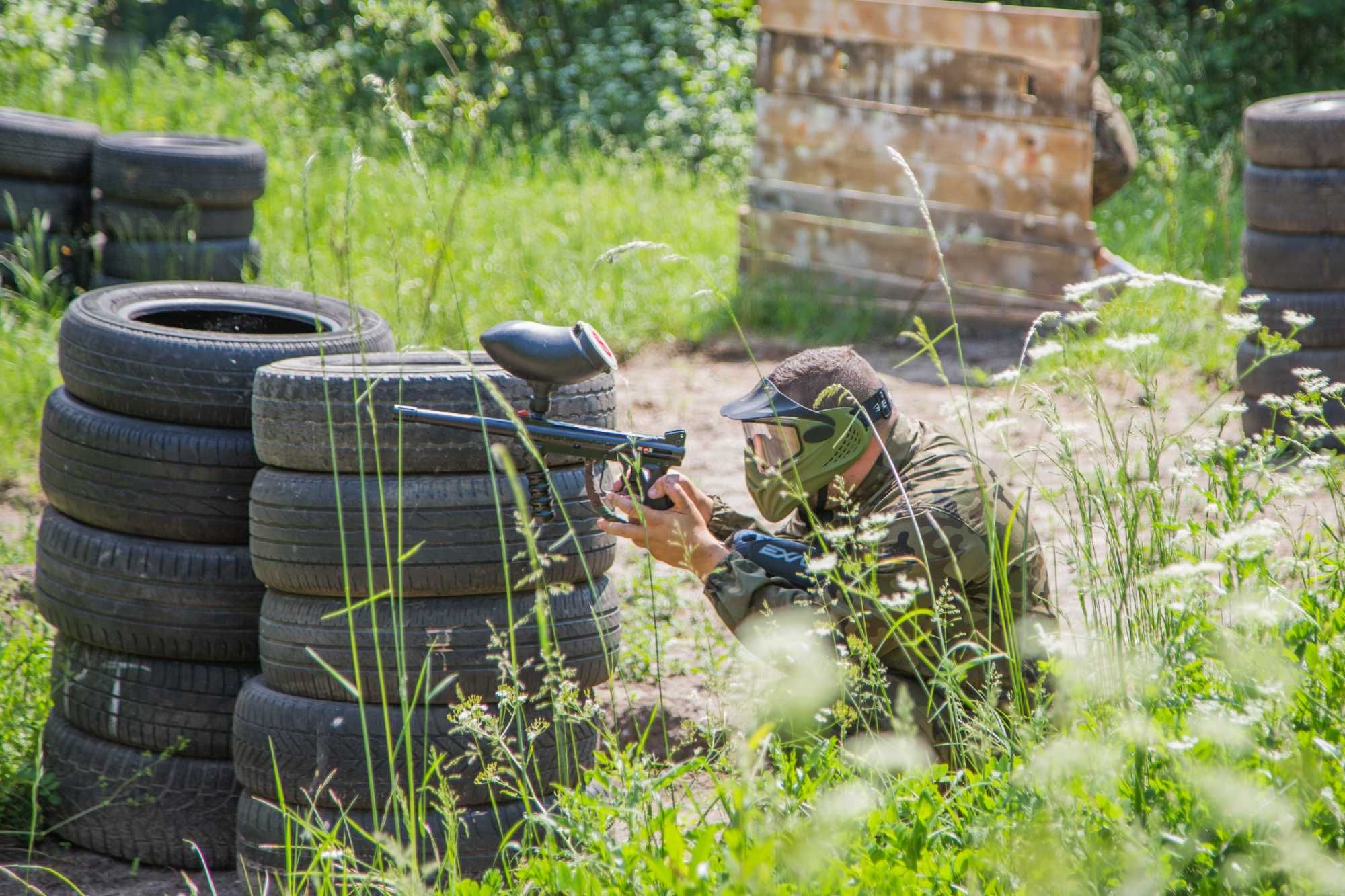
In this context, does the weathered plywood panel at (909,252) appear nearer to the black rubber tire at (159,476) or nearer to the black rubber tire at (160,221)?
the black rubber tire at (160,221)

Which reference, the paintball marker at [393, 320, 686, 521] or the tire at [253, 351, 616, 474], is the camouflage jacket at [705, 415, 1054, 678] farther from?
the tire at [253, 351, 616, 474]

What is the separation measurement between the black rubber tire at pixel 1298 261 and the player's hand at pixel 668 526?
359 cm

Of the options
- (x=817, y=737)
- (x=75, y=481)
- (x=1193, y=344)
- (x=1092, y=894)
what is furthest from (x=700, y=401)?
(x=1092, y=894)

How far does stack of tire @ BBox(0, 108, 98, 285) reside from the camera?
696 cm

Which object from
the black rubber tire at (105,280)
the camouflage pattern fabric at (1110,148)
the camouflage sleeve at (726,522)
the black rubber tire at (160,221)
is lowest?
the camouflage sleeve at (726,522)

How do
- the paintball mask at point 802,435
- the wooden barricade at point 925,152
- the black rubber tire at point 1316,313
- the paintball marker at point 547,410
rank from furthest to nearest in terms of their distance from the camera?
the wooden barricade at point 925,152 < the black rubber tire at point 1316,313 < the paintball mask at point 802,435 < the paintball marker at point 547,410

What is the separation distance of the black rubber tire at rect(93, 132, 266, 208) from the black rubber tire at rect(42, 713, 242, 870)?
4107 millimetres

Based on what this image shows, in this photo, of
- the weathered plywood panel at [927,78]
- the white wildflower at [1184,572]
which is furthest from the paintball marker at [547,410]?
the weathered plywood panel at [927,78]

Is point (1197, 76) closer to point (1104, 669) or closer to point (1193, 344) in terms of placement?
point (1193, 344)

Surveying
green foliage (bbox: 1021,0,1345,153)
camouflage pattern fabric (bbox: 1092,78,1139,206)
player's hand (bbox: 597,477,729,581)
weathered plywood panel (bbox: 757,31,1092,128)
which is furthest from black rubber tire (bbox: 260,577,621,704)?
green foliage (bbox: 1021,0,1345,153)

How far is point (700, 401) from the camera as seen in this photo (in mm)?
7035

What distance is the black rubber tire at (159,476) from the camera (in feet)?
11.2

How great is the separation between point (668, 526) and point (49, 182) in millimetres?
5325

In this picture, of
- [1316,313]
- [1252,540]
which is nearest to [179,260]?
[1316,313]
